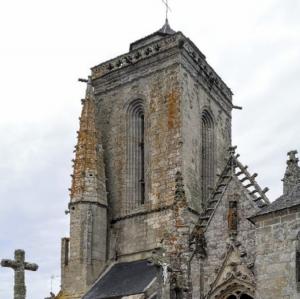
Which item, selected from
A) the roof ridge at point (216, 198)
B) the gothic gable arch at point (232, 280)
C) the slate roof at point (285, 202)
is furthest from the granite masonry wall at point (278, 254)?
the roof ridge at point (216, 198)

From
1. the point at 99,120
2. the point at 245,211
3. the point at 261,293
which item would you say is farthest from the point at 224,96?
the point at 261,293

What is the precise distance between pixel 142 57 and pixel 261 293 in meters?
14.7

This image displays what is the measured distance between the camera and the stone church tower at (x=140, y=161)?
2358 cm

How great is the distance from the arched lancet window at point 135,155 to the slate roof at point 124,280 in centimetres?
236

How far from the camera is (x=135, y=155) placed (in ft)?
85.7

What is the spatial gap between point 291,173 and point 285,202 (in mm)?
3208

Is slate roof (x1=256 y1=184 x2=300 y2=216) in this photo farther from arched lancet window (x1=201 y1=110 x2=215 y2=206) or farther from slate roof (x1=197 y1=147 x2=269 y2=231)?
arched lancet window (x1=201 y1=110 x2=215 y2=206)

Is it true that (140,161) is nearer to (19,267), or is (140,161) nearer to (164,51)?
(164,51)

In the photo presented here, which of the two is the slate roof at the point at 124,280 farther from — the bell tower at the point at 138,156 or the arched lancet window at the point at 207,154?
the arched lancet window at the point at 207,154

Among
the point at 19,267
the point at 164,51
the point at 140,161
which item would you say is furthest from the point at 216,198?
the point at 164,51

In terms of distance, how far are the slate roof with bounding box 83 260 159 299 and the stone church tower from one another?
0.05m

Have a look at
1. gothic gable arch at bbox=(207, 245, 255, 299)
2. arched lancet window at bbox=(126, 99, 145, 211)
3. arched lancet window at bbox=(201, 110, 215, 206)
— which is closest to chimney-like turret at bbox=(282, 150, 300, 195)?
gothic gable arch at bbox=(207, 245, 255, 299)

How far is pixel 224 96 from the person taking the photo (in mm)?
29172

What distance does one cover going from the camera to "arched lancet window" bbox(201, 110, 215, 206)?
26109mm
